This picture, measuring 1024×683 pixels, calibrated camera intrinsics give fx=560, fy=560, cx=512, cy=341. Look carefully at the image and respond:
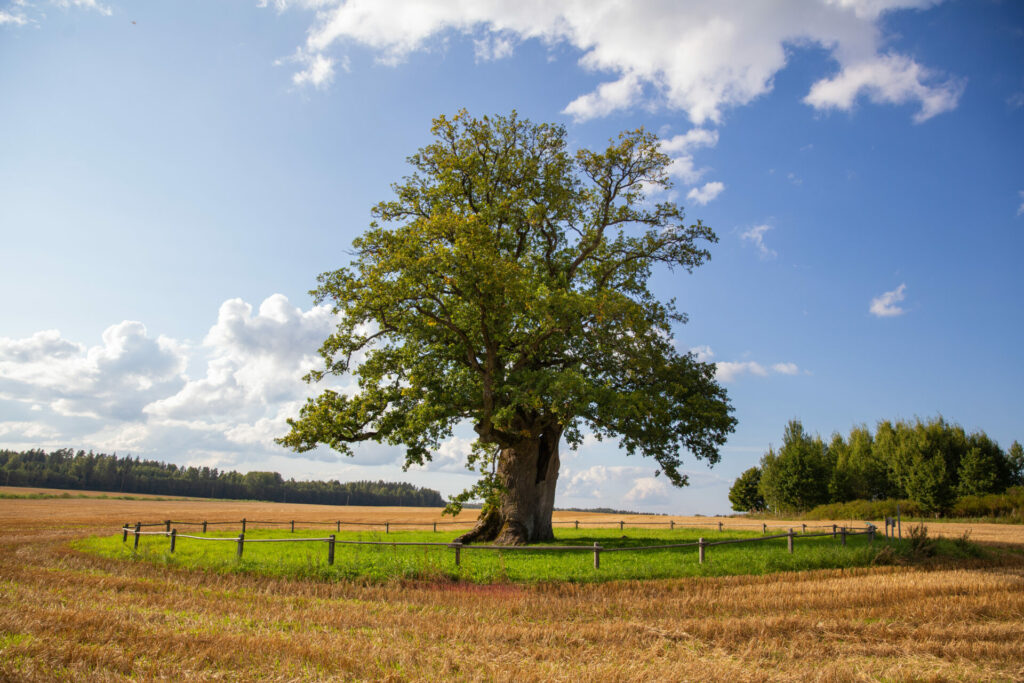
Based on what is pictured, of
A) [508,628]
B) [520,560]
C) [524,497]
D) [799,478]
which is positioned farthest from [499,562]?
[799,478]

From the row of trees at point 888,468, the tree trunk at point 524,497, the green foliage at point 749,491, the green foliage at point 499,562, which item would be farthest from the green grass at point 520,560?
the green foliage at point 749,491

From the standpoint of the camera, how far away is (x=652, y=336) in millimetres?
25625

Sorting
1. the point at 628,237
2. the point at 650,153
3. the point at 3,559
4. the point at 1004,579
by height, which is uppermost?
the point at 650,153

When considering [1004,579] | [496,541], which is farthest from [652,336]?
[1004,579]

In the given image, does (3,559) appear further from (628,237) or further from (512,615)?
(628,237)

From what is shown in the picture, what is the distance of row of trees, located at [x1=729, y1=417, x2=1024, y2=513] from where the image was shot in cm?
5909

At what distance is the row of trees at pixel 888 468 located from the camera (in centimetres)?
5909

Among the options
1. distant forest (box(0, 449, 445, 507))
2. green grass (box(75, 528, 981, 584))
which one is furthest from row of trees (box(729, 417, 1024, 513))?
distant forest (box(0, 449, 445, 507))

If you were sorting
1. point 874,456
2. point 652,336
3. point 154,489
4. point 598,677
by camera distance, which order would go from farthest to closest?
point 154,489 < point 874,456 < point 652,336 < point 598,677

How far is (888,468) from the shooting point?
6894 cm

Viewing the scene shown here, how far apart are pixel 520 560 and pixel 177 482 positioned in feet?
510

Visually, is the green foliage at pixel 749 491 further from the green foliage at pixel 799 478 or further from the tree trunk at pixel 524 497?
the tree trunk at pixel 524 497

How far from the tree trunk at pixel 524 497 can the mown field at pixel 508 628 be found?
9.54 meters

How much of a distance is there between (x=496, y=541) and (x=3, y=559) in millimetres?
16821
